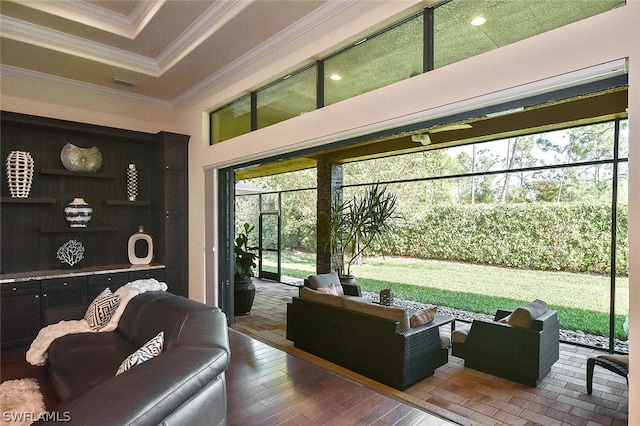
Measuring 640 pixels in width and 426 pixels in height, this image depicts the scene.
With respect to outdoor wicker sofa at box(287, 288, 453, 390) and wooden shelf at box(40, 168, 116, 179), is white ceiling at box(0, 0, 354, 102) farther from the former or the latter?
outdoor wicker sofa at box(287, 288, 453, 390)

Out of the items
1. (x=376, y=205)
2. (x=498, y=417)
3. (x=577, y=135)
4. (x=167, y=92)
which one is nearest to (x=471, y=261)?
(x=376, y=205)

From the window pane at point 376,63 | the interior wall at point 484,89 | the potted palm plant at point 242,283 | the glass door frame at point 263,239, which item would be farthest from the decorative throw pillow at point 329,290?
the glass door frame at point 263,239

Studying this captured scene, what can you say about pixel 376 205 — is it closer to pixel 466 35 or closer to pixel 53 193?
pixel 466 35

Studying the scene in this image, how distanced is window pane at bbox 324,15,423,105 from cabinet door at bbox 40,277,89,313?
3794 mm

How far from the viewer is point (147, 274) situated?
5.12 metres

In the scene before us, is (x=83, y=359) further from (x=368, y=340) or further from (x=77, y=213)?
(x=77, y=213)

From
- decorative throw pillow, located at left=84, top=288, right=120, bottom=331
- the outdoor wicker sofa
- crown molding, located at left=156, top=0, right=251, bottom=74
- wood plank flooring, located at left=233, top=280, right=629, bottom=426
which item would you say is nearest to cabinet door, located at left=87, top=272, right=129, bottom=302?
decorative throw pillow, located at left=84, top=288, right=120, bottom=331

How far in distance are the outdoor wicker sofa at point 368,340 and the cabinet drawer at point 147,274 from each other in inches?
86.6

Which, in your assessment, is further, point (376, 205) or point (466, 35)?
point (376, 205)

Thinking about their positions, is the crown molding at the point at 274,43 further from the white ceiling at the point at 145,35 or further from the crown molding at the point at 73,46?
the crown molding at the point at 73,46

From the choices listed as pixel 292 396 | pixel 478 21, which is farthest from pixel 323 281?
pixel 478 21

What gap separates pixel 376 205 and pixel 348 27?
3353 mm

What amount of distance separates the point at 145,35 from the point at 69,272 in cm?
300

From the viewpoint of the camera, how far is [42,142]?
187 inches
